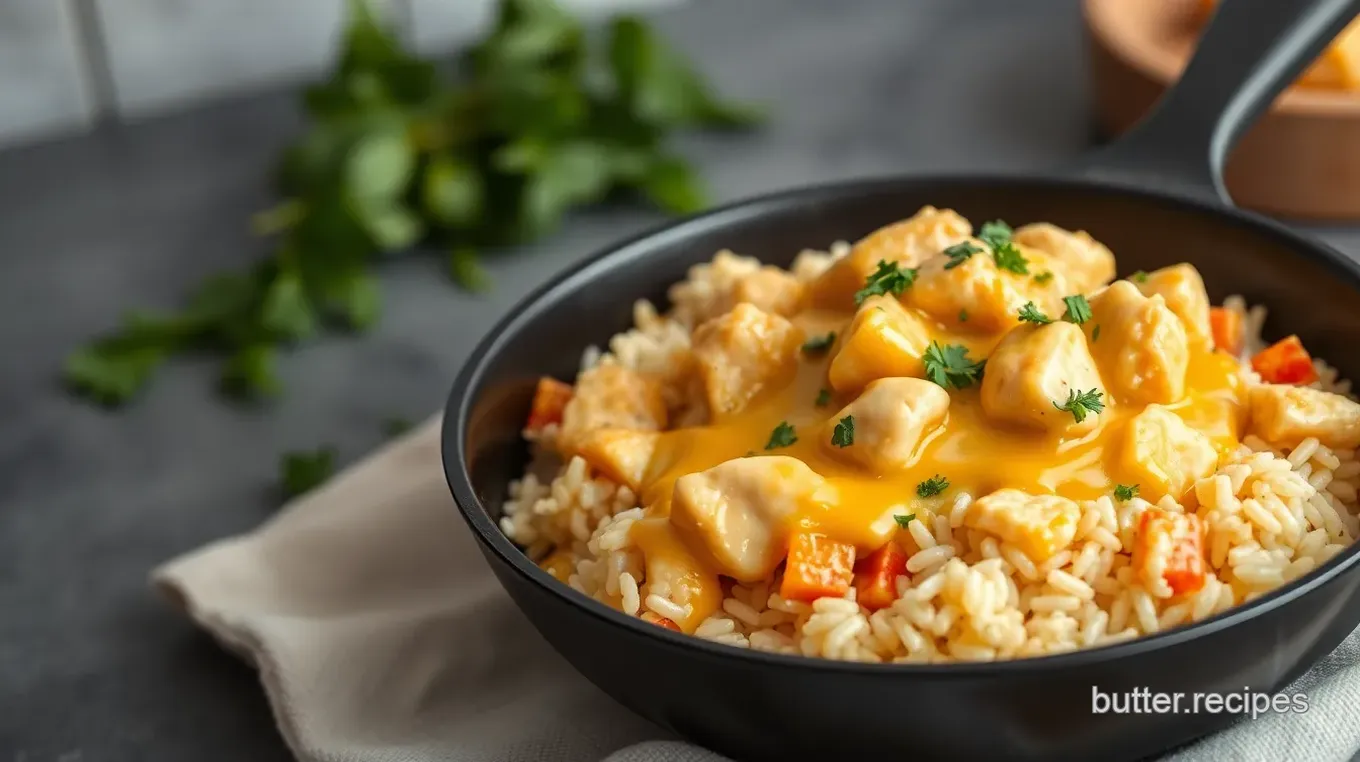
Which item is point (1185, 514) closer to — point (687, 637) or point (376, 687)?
point (687, 637)

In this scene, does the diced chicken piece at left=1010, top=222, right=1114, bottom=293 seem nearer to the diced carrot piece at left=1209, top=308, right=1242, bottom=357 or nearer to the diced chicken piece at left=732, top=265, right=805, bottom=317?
the diced carrot piece at left=1209, top=308, right=1242, bottom=357

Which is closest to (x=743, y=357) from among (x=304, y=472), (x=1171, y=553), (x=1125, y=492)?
(x=1125, y=492)

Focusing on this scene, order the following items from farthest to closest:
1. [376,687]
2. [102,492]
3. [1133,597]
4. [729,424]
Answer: [102,492]
[376,687]
[729,424]
[1133,597]

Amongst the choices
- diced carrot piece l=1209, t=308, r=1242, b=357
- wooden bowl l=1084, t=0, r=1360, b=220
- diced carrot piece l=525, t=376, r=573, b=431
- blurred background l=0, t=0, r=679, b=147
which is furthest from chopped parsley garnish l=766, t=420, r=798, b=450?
blurred background l=0, t=0, r=679, b=147

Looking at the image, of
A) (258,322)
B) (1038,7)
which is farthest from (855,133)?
(258,322)

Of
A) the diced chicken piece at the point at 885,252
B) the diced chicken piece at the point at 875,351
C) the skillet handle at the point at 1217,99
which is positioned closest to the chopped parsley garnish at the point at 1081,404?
the diced chicken piece at the point at 875,351
